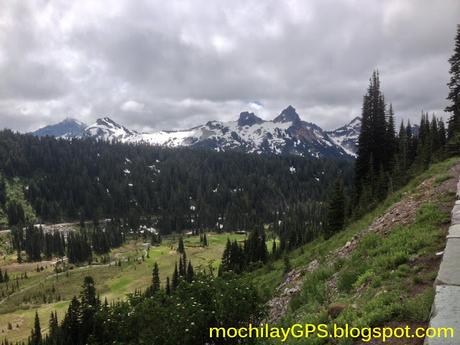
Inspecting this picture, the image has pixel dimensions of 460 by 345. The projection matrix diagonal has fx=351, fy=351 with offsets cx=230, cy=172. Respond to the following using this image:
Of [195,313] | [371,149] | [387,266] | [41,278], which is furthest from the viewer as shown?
[41,278]

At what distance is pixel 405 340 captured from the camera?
29.4 feet

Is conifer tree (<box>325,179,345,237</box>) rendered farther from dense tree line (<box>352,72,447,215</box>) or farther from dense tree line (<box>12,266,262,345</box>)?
dense tree line (<box>12,266,262,345</box>)

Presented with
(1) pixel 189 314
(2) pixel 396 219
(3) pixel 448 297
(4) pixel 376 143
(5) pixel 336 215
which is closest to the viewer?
(3) pixel 448 297

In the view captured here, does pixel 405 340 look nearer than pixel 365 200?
Yes

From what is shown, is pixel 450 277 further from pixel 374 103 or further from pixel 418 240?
pixel 374 103

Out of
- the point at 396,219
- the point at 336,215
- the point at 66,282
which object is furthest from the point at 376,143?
the point at 66,282

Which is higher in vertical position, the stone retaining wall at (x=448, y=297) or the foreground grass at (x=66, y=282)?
the stone retaining wall at (x=448, y=297)

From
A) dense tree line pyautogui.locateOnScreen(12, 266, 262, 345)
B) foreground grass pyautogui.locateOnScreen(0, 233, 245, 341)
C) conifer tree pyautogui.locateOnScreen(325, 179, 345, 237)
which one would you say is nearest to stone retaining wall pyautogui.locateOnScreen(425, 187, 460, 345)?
dense tree line pyautogui.locateOnScreen(12, 266, 262, 345)

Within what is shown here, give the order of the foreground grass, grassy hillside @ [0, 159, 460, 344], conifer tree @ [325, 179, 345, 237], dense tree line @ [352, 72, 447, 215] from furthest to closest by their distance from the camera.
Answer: the foreground grass, dense tree line @ [352, 72, 447, 215], conifer tree @ [325, 179, 345, 237], grassy hillside @ [0, 159, 460, 344]

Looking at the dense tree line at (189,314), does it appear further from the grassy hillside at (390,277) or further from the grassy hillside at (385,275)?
the grassy hillside at (390,277)

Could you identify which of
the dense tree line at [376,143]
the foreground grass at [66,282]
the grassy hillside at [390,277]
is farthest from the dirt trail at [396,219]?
the foreground grass at [66,282]

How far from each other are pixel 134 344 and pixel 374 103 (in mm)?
67986

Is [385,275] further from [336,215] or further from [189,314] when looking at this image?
[336,215]

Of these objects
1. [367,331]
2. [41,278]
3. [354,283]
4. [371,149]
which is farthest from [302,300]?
[41,278]
